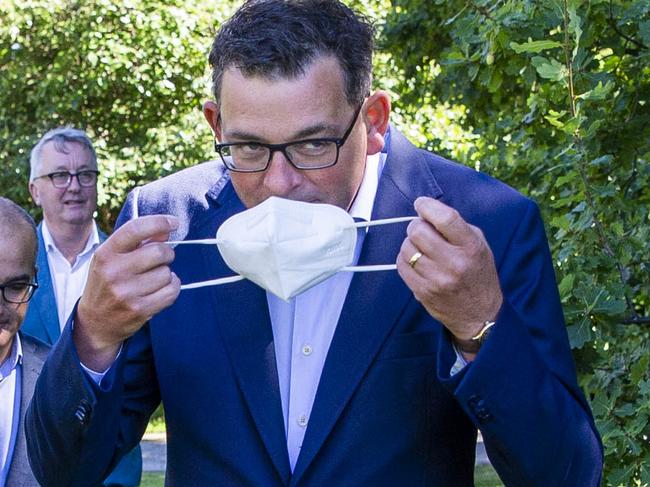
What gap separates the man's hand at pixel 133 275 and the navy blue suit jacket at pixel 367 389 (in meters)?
0.16

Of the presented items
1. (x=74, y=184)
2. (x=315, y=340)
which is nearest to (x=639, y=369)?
(x=315, y=340)

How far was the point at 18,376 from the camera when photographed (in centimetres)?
395

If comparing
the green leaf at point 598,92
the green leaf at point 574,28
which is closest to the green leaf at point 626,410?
the green leaf at point 598,92

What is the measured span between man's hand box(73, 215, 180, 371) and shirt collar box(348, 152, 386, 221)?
556mm

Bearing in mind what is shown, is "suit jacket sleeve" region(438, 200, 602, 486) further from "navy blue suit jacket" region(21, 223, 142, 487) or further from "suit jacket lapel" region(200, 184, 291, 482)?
"navy blue suit jacket" region(21, 223, 142, 487)

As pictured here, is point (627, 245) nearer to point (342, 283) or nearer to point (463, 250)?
point (342, 283)

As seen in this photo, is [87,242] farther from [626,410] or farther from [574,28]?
[574,28]

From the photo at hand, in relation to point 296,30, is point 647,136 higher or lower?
lower

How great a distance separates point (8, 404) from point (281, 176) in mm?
1482

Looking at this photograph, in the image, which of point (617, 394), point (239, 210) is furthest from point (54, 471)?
point (617, 394)

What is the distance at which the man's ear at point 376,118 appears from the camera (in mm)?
3025

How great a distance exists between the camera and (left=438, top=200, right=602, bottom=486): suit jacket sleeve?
8.44 feet

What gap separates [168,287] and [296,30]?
67 centimetres

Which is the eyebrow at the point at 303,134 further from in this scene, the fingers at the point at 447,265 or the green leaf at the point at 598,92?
the green leaf at the point at 598,92
